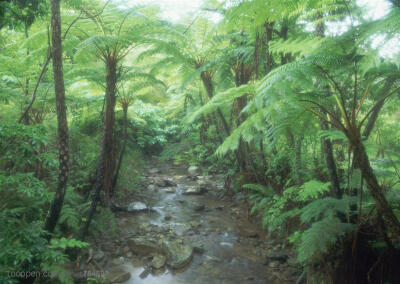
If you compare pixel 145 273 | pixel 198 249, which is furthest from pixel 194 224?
pixel 145 273

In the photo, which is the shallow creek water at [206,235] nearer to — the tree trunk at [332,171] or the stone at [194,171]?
the tree trunk at [332,171]

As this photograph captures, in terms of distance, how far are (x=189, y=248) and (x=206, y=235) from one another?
0.57m

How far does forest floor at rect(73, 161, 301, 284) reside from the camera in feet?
9.18

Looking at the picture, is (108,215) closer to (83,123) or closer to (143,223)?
(143,223)

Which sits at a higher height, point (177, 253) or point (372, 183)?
point (372, 183)

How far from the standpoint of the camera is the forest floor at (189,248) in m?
2.80

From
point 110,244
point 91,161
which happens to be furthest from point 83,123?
point 110,244

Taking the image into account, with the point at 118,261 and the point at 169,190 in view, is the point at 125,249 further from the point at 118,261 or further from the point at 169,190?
the point at 169,190

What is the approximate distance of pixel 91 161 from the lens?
13.7ft

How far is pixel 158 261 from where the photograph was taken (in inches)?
119

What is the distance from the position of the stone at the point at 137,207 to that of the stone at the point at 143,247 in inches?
47.4

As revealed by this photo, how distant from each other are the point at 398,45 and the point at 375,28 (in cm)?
16

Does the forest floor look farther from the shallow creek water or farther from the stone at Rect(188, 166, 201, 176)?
the stone at Rect(188, 166, 201, 176)

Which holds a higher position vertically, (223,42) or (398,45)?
(223,42)
